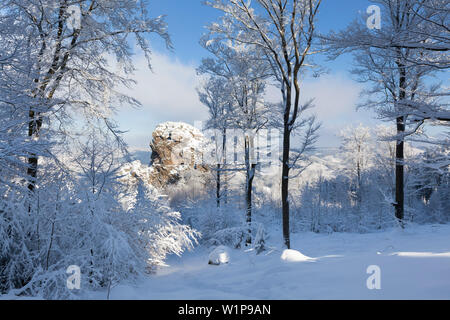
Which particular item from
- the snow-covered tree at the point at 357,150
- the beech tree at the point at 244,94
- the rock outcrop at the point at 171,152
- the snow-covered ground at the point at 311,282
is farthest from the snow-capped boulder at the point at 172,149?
the snow-covered ground at the point at 311,282

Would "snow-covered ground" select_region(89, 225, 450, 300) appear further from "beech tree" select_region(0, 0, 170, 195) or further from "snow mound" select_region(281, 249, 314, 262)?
"beech tree" select_region(0, 0, 170, 195)

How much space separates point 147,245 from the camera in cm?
605

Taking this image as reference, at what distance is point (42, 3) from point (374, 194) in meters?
23.2

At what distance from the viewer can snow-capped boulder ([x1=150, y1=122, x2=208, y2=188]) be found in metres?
29.6

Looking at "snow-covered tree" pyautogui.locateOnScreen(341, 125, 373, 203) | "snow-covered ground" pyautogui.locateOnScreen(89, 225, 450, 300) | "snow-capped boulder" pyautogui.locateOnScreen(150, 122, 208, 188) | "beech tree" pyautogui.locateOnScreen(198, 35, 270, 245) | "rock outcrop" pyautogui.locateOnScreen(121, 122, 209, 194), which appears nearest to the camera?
"snow-covered ground" pyautogui.locateOnScreen(89, 225, 450, 300)

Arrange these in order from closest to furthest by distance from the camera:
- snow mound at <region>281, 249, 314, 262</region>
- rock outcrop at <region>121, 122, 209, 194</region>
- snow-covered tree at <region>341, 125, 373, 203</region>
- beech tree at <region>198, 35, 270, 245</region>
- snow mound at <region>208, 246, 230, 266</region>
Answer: snow mound at <region>281, 249, 314, 262</region>, snow mound at <region>208, 246, 230, 266</region>, beech tree at <region>198, 35, 270, 245</region>, snow-covered tree at <region>341, 125, 373, 203</region>, rock outcrop at <region>121, 122, 209, 194</region>

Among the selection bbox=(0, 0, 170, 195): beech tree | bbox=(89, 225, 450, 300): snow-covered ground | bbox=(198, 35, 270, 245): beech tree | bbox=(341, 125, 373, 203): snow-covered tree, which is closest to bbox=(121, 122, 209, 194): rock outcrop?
bbox=(341, 125, 373, 203): snow-covered tree

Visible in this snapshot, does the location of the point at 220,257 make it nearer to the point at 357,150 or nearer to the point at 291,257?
the point at 291,257

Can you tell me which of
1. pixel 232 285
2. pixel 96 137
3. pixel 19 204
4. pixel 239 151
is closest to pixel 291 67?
pixel 239 151

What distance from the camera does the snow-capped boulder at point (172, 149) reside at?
29562 mm

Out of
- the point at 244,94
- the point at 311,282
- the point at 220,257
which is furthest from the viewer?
the point at 244,94

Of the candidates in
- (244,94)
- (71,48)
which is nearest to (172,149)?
(244,94)

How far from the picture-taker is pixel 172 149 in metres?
30.3

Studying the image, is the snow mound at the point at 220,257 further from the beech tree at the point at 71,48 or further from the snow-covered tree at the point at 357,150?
the snow-covered tree at the point at 357,150
